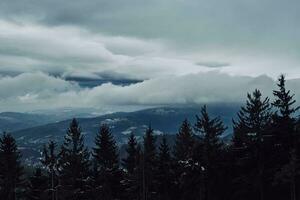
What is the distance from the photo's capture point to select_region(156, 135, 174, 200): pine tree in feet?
244

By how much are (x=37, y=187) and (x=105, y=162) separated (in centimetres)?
1352

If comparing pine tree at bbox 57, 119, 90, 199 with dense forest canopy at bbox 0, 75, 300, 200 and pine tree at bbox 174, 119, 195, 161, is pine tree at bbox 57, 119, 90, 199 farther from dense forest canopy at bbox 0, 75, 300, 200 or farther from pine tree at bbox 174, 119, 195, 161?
pine tree at bbox 174, 119, 195, 161

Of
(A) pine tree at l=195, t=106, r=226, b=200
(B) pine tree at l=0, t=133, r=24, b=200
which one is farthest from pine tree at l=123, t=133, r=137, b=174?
(B) pine tree at l=0, t=133, r=24, b=200

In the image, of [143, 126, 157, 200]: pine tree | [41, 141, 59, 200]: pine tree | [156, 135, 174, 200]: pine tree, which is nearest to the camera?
[143, 126, 157, 200]: pine tree

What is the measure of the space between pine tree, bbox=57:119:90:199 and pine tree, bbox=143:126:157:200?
365 inches

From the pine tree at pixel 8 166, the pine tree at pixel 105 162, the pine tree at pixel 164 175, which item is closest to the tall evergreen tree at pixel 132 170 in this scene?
the pine tree at pixel 105 162

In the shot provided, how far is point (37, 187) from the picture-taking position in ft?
252

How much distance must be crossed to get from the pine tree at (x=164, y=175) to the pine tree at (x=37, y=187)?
19.0 metres

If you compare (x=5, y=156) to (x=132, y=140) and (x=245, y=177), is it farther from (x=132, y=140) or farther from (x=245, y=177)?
(x=245, y=177)

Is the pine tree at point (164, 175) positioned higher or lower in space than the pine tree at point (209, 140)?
lower

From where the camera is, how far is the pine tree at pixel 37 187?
75.9m

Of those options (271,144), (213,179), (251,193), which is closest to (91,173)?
(213,179)

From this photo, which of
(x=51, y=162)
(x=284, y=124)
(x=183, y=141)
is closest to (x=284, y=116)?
(x=284, y=124)

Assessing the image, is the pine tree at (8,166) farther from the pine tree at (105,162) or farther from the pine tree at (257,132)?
the pine tree at (257,132)
